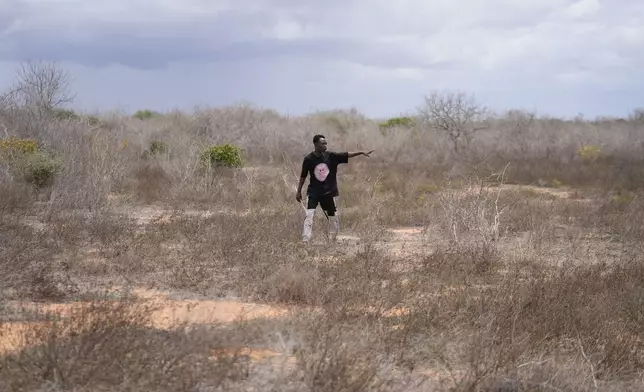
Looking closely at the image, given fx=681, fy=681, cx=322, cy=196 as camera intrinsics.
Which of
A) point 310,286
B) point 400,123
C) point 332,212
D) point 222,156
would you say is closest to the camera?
point 310,286

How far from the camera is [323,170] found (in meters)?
9.91

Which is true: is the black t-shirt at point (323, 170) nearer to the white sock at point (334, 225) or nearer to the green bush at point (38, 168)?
the white sock at point (334, 225)

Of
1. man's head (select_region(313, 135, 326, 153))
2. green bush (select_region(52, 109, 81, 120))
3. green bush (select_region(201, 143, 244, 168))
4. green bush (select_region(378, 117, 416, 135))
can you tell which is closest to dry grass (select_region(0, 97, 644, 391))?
man's head (select_region(313, 135, 326, 153))

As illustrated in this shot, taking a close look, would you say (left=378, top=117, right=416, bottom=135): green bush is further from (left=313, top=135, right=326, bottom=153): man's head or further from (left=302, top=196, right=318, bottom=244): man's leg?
(left=313, top=135, right=326, bottom=153): man's head

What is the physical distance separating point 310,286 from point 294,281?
0.73ft

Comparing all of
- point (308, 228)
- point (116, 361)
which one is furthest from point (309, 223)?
point (116, 361)

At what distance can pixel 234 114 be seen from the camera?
35312mm

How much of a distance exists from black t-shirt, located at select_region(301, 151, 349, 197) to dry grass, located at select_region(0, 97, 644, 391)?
0.86m

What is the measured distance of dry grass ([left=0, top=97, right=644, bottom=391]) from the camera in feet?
14.7

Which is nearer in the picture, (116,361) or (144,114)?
(116,361)

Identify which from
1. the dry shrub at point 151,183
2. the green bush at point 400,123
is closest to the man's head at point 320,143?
the dry shrub at point 151,183

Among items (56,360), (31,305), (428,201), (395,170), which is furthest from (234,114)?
(56,360)

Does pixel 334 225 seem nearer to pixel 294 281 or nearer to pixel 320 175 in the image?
pixel 320 175

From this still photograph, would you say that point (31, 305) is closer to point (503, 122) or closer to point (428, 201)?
point (428, 201)
